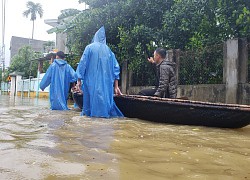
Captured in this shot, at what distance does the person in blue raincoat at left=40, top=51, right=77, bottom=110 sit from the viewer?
6.70 metres

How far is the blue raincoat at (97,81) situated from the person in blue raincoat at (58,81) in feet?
5.41

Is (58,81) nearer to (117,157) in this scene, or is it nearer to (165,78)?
(165,78)

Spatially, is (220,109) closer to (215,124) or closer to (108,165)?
(215,124)

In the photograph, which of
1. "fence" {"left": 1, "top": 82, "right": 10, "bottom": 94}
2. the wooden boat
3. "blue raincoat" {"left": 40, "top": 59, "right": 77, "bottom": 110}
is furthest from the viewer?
"fence" {"left": 1, "top": 82, "right": 10, "bottom": 94}

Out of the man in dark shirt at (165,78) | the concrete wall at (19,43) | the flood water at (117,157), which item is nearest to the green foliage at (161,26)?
the man in dark shirt at (165,78)

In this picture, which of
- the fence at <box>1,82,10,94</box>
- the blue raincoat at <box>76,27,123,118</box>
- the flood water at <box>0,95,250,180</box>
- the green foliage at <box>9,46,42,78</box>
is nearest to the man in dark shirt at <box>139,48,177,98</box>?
the blue raincoat at <box>76,27,123,118</box>

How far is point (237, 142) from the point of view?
112 inches

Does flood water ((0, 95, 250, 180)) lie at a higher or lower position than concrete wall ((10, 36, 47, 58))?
lower

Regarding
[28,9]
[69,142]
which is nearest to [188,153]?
[69,142]

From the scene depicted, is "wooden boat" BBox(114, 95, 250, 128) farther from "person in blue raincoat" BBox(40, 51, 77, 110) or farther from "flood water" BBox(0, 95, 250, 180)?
"person in blue raincoat" BBox(40, 51, 77, 110)

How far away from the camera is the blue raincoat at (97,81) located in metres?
5.06

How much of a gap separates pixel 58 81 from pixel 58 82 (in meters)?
0.02

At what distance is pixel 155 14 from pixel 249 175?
26.9 feet

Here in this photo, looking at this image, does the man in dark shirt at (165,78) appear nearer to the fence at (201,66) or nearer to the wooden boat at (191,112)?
the wooden boat at (191,112)
